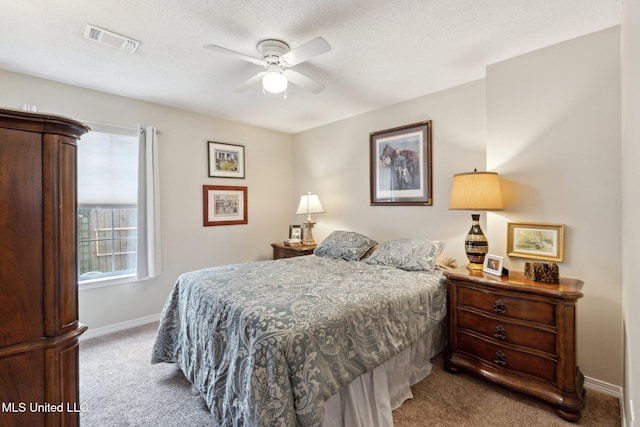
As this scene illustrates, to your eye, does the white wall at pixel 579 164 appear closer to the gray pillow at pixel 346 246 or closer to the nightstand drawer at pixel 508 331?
the nightstand drawer at pixel 508 331

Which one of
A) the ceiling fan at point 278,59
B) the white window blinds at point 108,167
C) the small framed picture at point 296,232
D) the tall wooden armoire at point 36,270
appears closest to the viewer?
the tall wooden armoire at point 36,270

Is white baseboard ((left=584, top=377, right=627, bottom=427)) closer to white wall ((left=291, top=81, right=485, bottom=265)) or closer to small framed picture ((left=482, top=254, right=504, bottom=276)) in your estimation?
small framed picture ((left=482, top=254, right=504, bottom=276))

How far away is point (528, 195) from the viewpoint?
229 cm

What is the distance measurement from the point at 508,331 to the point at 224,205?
3.41 metres

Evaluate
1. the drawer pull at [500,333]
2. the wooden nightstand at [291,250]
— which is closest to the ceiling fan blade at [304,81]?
the wooden nightstand at [291,250]

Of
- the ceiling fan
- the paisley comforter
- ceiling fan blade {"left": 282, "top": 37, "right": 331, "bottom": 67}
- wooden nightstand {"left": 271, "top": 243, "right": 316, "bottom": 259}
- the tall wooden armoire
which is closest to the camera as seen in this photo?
the tall wooden armoire

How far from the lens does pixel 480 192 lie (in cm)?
223

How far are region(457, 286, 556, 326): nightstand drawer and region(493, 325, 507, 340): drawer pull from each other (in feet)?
0.32

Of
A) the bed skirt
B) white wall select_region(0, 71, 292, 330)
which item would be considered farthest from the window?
the bed skirt

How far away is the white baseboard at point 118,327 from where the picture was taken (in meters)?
2.93

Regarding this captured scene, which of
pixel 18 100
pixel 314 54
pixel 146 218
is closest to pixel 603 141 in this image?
pixel 314 54

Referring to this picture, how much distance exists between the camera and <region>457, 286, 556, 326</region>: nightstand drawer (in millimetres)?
1834

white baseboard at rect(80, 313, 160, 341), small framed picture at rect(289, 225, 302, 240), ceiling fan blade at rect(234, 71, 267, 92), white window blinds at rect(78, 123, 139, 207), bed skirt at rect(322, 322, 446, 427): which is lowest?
white baseboard at rect(80, 313, 160, 341)

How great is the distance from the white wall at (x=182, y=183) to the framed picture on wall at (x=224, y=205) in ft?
0.24
